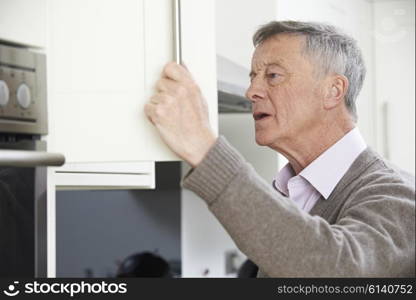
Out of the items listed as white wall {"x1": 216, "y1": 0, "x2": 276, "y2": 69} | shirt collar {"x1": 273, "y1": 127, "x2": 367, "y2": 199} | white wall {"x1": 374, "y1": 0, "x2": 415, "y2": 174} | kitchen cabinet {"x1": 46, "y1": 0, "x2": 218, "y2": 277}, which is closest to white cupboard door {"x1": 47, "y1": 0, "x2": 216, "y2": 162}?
kitchen cabinet {"x1": 46, "y1": 0, "x2": 218, "y2": 277}

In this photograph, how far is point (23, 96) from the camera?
0.77 meters

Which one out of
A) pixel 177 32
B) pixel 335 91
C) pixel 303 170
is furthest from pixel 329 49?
pixel 177 32

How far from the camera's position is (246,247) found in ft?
2.38

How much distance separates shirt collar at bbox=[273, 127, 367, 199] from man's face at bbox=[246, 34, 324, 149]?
52 millimetres

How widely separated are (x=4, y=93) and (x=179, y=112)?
171 mm

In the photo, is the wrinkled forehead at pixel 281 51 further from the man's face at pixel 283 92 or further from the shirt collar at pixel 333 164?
the shirt collar at pixel 333 164

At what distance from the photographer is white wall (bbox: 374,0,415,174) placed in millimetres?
1802

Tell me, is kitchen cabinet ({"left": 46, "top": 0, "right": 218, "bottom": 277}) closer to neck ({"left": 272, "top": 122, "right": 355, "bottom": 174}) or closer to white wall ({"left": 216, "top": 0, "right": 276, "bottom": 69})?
neck ({"left": 272, "top": 122, "right": 355, "bottom": 174})

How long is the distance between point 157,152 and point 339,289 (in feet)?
0.84

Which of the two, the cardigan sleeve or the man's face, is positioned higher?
the man's face

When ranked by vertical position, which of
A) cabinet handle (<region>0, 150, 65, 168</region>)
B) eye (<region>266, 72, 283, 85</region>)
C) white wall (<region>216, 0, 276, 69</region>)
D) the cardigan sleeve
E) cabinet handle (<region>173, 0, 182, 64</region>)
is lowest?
the cardigan sleeve

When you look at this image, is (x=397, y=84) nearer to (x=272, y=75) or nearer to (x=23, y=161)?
(x=272, y=75)

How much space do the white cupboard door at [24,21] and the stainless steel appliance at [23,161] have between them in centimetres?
1

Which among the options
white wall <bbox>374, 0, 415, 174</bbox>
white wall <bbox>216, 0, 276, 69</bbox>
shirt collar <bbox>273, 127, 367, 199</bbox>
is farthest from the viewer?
white wall <bbox>374, 0, 415, 174</bbox>
